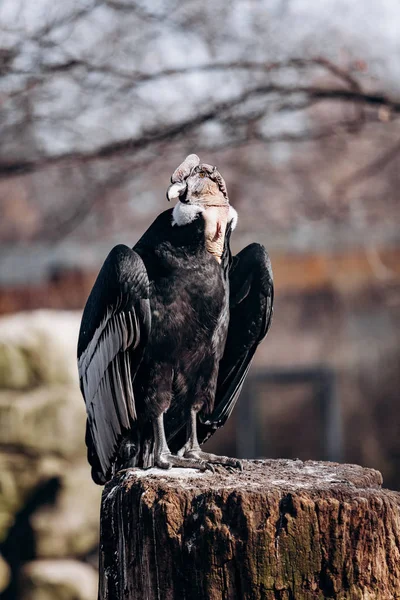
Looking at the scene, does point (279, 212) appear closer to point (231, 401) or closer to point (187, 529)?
point (231, 401)

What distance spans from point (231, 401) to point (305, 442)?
695cm

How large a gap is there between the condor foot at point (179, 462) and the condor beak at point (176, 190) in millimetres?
1015

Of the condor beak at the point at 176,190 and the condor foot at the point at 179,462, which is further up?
the condor beak at the point at 176,190

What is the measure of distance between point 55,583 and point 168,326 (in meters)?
4.40

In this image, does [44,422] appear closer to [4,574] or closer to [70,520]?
[70,520]

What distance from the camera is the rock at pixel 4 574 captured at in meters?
7.19

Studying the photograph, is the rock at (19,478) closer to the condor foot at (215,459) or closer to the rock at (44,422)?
the rock at (44,422)

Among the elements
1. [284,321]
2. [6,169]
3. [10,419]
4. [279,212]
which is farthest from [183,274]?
[279,212]

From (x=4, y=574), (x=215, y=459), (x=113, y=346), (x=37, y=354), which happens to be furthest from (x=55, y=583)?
(x=113, y=346)

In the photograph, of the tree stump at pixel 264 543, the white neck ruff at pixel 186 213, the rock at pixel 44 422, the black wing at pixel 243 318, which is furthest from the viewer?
the rock at pixel 44 422

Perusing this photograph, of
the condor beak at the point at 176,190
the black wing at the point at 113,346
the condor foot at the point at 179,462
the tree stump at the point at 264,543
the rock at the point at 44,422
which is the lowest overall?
the tree stump at the point at 264,543

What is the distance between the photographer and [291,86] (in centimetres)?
641

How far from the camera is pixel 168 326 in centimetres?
341

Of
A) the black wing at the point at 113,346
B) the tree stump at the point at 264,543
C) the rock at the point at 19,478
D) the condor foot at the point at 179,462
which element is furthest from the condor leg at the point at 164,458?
the rock at the point at 19,478
